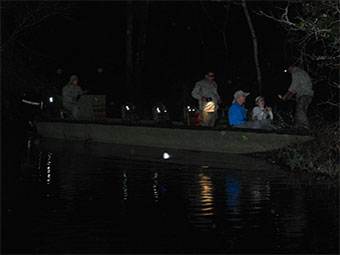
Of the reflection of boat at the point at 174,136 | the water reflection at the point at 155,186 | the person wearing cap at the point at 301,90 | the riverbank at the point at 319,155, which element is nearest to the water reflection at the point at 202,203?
the water reflection at the point at 155,186

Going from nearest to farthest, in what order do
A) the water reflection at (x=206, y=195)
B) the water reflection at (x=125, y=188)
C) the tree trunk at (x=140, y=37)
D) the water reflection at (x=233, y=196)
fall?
1. the water reflection at (x=233, y=196)
2. the water reflection at (x=206, y=195)
3. the water reflection at (x=125, y=188)
4. the tree trunk at (x=140, y=37)

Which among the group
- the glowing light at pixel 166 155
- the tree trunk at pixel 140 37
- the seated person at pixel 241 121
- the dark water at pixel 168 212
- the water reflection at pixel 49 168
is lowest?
the dark water at pixel 168 212

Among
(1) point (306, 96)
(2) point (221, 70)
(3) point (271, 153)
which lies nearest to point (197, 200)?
(3) point (271, 153)

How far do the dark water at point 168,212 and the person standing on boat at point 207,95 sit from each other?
195 inches

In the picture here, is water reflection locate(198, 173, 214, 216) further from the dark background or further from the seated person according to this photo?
the dark background

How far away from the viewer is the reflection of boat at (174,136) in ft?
64.3

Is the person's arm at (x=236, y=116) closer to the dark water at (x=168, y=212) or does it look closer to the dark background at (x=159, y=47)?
Answer: the dark water at (x=168, y=212)

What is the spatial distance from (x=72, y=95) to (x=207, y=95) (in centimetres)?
614

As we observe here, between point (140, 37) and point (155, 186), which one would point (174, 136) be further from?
point (140, 37)

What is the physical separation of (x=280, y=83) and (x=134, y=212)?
73.3ft

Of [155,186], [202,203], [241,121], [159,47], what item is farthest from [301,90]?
[159,47]

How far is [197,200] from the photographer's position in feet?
41.4

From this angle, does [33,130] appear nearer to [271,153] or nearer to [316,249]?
[271,153]

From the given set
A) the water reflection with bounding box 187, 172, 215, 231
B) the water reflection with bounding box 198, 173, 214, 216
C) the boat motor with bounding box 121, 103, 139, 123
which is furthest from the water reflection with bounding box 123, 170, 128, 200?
the boat motor with bounding box 121, 103, 139, 123
